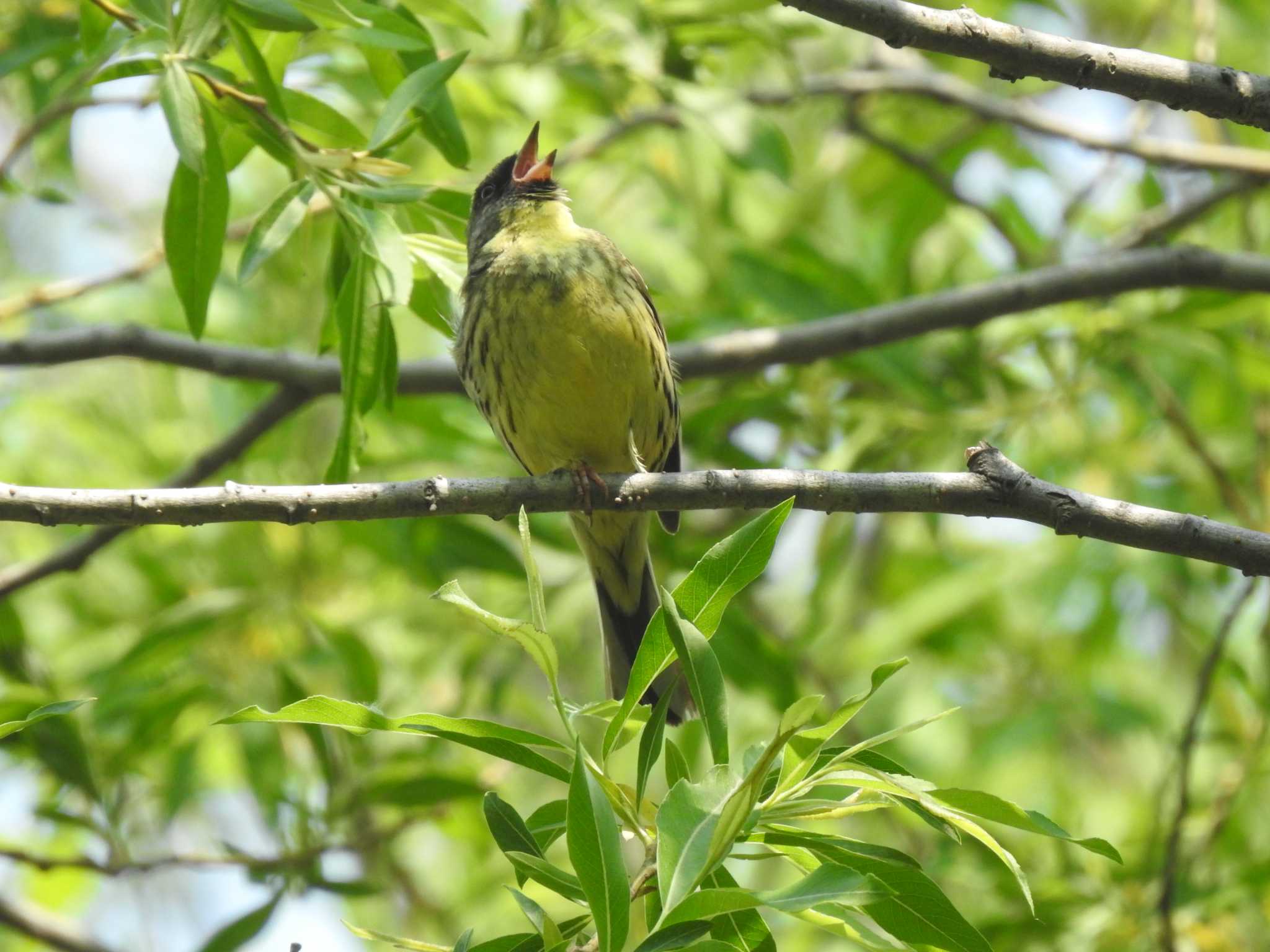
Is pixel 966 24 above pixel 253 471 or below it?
above

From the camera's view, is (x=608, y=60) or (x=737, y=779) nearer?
(x=737, y=779)

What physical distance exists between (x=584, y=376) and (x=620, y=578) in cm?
91

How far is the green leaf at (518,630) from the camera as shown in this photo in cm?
234

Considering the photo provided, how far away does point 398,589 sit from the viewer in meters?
6.95

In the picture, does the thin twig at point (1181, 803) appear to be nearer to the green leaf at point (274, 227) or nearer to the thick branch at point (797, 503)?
the thick branch at point (797, 503)

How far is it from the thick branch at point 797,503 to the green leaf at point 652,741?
0.81 metres

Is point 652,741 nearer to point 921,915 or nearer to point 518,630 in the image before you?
point 518,630

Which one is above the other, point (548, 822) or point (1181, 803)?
point (548, 822)

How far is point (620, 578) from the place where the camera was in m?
5.18

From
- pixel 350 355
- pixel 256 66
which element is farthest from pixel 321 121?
pixel 350 355

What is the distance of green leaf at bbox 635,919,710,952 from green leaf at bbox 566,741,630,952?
0.07m

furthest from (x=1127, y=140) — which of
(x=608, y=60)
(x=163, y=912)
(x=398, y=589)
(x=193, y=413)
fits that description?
(x=163, y=912)

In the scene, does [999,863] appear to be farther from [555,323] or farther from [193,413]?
[193,413]

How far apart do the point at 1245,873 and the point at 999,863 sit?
0.91 meters
